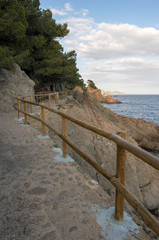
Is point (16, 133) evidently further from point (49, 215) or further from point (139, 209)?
point (139, 209)

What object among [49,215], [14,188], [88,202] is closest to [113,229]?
[88,202]

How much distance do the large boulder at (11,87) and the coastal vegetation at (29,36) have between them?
836 mm

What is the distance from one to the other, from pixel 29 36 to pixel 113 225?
64.7 feet

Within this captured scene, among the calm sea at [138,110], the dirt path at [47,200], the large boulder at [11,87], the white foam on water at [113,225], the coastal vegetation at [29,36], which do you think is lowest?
the calm sea at [138,110]

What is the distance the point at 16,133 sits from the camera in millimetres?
7145

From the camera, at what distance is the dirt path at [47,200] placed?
2166 mm

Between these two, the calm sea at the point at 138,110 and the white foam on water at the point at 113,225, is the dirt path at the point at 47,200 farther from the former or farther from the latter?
the calm sea at the point at 138,110

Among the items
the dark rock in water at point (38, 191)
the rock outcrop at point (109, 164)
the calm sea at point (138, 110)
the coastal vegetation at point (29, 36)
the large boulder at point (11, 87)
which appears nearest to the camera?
the dark rock in water at point (38, 191)

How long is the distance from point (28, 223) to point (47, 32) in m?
21.2

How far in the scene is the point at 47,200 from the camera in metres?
2.82

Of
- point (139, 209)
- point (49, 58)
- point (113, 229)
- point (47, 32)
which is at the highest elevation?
point (47, 32)

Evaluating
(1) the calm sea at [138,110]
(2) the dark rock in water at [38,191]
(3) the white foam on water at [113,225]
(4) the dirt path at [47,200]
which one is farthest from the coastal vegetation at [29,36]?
(1) the calm sea at [138,110]

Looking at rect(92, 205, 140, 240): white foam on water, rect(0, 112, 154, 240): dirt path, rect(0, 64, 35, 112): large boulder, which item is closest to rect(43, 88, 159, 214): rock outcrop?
rect(0, 112, 154, 240): dirt path

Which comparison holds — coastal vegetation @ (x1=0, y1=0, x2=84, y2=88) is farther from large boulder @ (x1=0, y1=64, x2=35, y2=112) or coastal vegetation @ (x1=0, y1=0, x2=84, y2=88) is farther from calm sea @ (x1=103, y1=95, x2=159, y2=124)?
calm sea @ (x1=103, y1=95, x2=159, y2=124)
